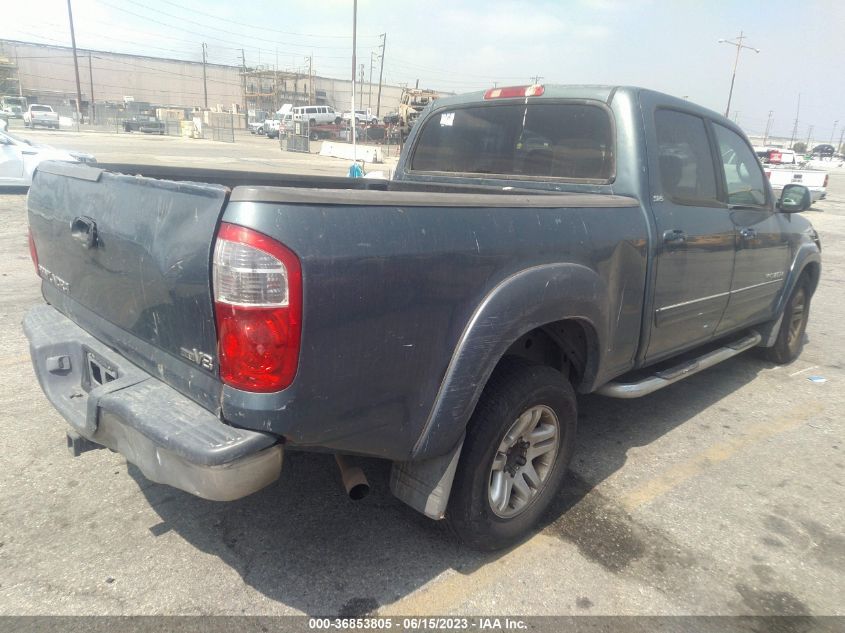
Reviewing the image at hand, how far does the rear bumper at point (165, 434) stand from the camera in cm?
185

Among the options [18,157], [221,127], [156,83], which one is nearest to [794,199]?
[18,157]

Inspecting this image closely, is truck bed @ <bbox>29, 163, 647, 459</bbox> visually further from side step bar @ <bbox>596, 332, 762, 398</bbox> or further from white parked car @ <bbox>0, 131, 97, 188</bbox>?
white parked car @ <bbox>0, 131, 97, 188</bbox>

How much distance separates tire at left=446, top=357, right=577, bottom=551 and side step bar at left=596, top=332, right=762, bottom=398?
1.51 ft

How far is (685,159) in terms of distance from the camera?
3.50 metres

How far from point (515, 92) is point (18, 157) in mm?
12890

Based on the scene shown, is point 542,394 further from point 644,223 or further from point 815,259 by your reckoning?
point 815,259

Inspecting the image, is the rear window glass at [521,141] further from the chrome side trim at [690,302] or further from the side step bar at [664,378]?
the side step bar at [664,378]

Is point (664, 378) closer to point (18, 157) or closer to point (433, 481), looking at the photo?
point (433, 481)

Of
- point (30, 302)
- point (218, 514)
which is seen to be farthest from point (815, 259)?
point (30, 302)

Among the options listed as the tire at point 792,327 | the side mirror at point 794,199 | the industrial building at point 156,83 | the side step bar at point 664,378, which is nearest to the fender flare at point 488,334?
the side step bar at point 664,378

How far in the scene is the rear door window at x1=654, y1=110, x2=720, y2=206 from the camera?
331 centimetres

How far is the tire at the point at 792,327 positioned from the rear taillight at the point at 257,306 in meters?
4.54

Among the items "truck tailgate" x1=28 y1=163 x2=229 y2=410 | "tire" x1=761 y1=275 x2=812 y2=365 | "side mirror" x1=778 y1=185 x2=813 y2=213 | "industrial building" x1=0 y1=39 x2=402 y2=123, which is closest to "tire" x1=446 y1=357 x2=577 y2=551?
"truck tailgate" x1=28 y1=163 x2=229 y2=410

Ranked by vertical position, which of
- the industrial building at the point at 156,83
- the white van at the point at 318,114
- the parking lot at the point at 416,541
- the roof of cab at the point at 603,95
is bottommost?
the parking lot at the point at 416,541
